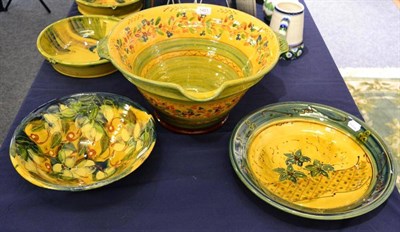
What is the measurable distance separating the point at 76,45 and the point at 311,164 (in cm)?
62

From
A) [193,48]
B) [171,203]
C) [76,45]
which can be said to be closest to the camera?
[171,203]

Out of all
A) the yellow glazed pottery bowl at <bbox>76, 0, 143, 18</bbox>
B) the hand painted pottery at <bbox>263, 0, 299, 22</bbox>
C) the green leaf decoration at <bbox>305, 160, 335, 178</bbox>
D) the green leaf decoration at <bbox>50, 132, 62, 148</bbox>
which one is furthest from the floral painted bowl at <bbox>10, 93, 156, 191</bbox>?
the hand painted pottery at <bbox>263, 0, 299, 22</bbox>

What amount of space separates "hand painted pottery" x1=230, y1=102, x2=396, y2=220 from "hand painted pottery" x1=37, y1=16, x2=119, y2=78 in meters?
0.37

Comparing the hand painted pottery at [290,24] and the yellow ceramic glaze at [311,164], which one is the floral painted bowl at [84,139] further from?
the hand painted pottery at [290,24]

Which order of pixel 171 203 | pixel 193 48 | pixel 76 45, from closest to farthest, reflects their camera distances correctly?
pixel 171 203 → pixel 193 48 → pixel 76 45

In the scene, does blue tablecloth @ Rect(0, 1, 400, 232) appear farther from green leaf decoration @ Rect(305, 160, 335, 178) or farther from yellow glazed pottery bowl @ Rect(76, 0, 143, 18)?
yellow glazed pottery bowl @ Rect(76, 0, 143, 18)

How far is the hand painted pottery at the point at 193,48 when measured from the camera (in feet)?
2.14

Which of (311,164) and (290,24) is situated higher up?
(290,24)

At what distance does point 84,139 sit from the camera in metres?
0.63

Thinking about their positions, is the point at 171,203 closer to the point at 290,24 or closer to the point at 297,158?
the point at 297,158

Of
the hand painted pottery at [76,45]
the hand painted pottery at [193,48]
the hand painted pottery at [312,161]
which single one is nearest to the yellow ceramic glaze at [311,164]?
the hand painted pottery at [312,161]

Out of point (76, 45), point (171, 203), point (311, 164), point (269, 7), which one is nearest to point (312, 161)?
point (311, 164)

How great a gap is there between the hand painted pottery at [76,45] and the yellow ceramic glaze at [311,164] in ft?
1.26

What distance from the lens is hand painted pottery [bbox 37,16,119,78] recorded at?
77 centimetres
